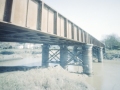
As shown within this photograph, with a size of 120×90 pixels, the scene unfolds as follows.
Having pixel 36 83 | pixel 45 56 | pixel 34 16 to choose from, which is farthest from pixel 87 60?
pixel 34 16

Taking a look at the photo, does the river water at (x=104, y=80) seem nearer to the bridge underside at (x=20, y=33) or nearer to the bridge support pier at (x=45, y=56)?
the bridge underside at (x=20, y=33)

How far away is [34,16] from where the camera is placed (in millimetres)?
6152

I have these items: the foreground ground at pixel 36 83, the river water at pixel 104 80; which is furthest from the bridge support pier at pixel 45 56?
the foreground ground at pixel 36 83

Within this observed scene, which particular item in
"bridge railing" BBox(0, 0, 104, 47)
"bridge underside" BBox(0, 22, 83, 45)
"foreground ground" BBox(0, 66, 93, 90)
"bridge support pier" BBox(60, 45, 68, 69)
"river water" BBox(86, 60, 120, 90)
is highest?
"bridge railing" BBox(0, 0, 104, 47)

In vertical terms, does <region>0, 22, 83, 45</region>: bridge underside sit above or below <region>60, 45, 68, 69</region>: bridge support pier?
above

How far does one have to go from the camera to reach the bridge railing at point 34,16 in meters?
4.59

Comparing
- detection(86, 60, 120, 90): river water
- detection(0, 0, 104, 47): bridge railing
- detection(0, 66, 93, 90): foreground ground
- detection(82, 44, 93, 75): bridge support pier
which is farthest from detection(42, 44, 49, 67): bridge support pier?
detection(0, 0, 104, 47): bridge railing

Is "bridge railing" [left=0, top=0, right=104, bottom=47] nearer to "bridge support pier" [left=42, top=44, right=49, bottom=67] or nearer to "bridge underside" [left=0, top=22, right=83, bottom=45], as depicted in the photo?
"bridge underside" [left=0, top=22, right=83, bottom=45]

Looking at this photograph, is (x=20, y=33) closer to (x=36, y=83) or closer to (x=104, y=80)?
(x=36, y=83)

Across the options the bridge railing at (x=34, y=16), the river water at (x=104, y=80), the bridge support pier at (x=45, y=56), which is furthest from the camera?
the bridge support pier at (x=45, y=56)

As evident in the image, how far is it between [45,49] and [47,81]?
10.1 metres

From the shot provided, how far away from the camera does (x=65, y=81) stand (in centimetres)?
892

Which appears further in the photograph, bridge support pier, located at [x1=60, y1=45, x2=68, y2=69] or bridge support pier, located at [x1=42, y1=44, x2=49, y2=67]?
bridge support pier, located at [x1=42, y1=44, x2=49, y2=67]

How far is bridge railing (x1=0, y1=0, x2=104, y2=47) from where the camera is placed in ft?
15.1
